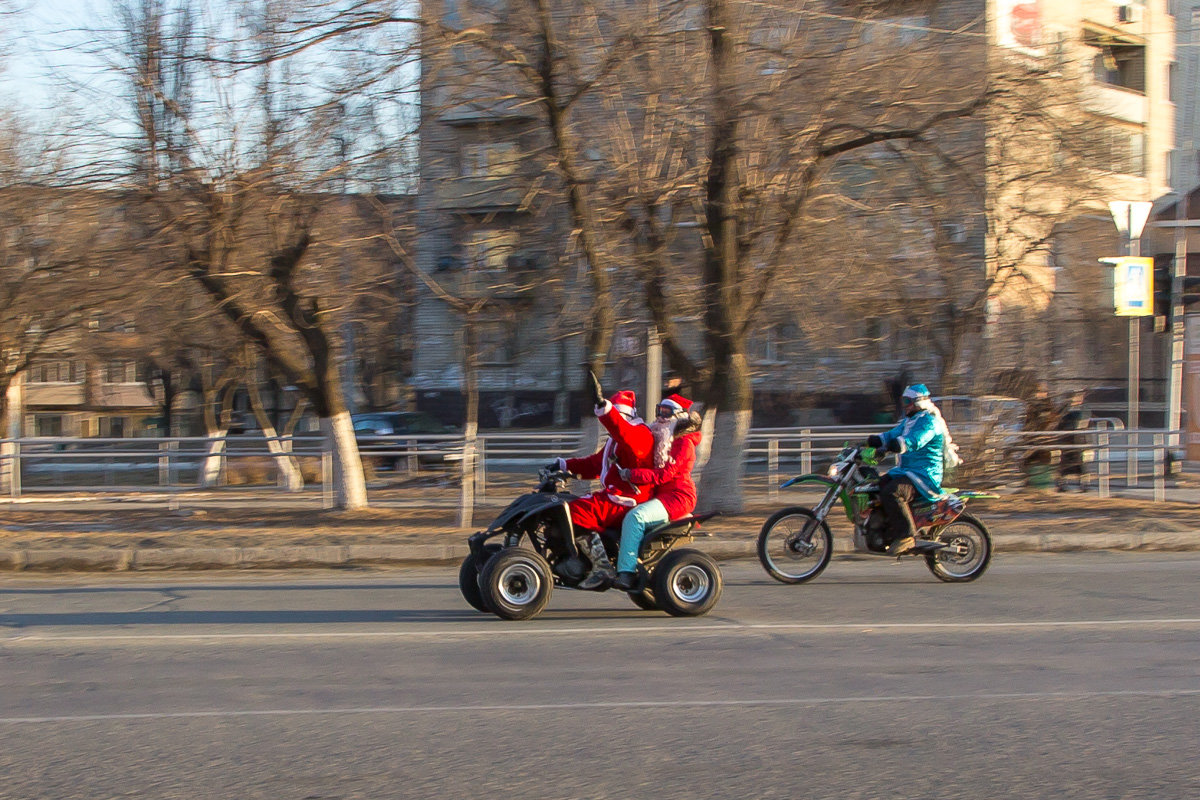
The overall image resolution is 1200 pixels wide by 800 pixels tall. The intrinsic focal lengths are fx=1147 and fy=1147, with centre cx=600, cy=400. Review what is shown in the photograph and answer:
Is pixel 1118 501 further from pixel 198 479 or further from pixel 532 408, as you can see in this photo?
pixel 532 408

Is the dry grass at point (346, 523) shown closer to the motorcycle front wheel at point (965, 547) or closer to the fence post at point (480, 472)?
the fence post at point (480, 472)

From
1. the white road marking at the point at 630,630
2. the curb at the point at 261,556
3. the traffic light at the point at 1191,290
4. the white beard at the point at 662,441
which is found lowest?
the curb at the point at 261,556

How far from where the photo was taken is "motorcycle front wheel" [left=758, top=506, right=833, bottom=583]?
34.6 feet

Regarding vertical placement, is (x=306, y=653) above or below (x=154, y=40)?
below

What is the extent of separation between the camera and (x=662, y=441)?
8586mm

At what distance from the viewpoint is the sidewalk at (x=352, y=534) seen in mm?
12875

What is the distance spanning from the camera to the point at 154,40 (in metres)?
13.7

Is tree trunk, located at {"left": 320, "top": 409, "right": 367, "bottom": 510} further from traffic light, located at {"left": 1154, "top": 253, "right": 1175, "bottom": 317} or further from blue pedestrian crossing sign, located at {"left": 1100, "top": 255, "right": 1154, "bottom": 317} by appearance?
traffic light, located at {"left": 1154, "top": 253, "right": 1175, "bottom": 317}

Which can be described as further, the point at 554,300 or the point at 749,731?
the point at 554,300

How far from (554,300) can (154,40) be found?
6331 millimetres

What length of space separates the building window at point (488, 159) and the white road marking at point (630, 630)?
7771 mm

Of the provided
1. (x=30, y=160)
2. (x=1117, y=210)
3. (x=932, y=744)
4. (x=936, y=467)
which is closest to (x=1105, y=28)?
(x=1117, y=210)

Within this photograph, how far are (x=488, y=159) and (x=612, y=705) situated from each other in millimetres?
10147

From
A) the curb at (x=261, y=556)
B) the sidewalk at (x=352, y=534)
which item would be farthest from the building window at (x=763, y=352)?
the curb at (x=261, y=556)
